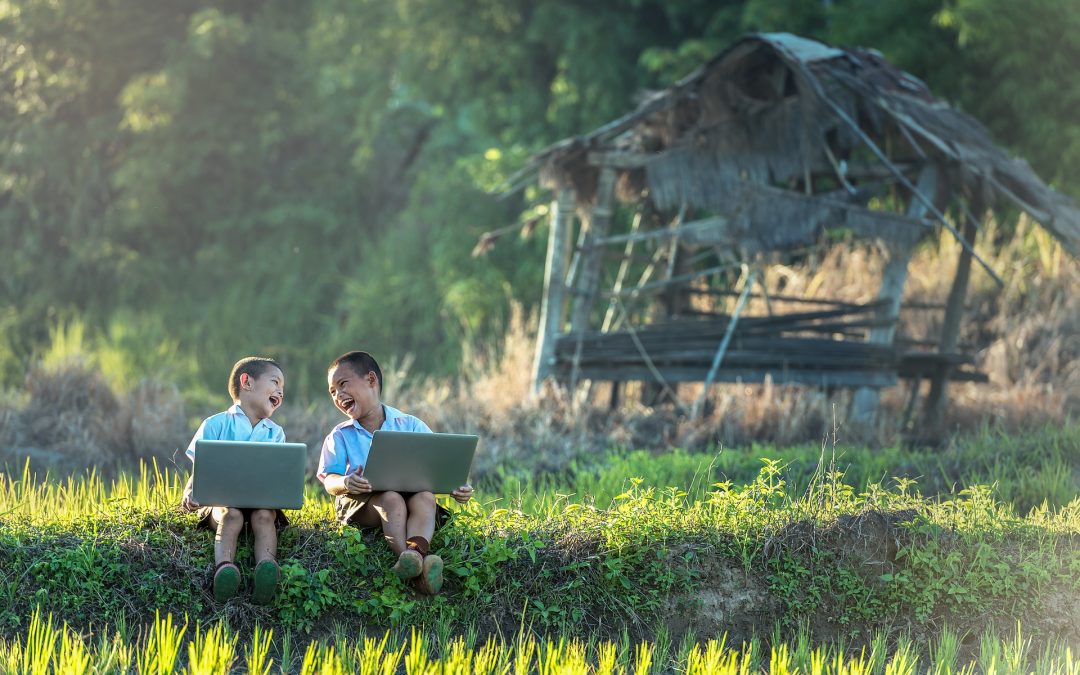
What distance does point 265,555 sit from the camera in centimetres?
587

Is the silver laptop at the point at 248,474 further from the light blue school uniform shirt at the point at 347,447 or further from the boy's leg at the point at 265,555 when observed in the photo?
the light blue school uniform shirt at the point at 347,447

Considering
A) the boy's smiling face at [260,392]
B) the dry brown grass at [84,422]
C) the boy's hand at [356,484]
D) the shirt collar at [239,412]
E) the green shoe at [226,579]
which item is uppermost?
the boy's smiling face at [260,392]

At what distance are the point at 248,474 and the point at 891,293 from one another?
303 inches

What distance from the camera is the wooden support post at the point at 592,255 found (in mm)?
13078

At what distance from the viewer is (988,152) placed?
12164 millimetres

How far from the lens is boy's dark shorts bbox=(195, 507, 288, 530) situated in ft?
20.2

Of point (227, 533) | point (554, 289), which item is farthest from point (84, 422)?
point (227, 533)

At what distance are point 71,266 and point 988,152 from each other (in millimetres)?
16286

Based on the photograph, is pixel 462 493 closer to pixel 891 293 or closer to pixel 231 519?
pixel 231 519

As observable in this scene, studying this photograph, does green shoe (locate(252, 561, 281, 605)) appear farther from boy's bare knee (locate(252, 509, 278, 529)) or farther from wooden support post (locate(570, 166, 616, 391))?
wooden support post (locate(570, 166, 616, 391))

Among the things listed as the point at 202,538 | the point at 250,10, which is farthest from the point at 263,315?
the point at 202,538

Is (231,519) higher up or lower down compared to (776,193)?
lower down

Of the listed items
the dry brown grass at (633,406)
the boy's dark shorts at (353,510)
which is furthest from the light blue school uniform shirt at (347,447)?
the dry brown grass at (633,406)

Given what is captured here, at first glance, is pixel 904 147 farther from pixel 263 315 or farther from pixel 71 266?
pixel 71 266
